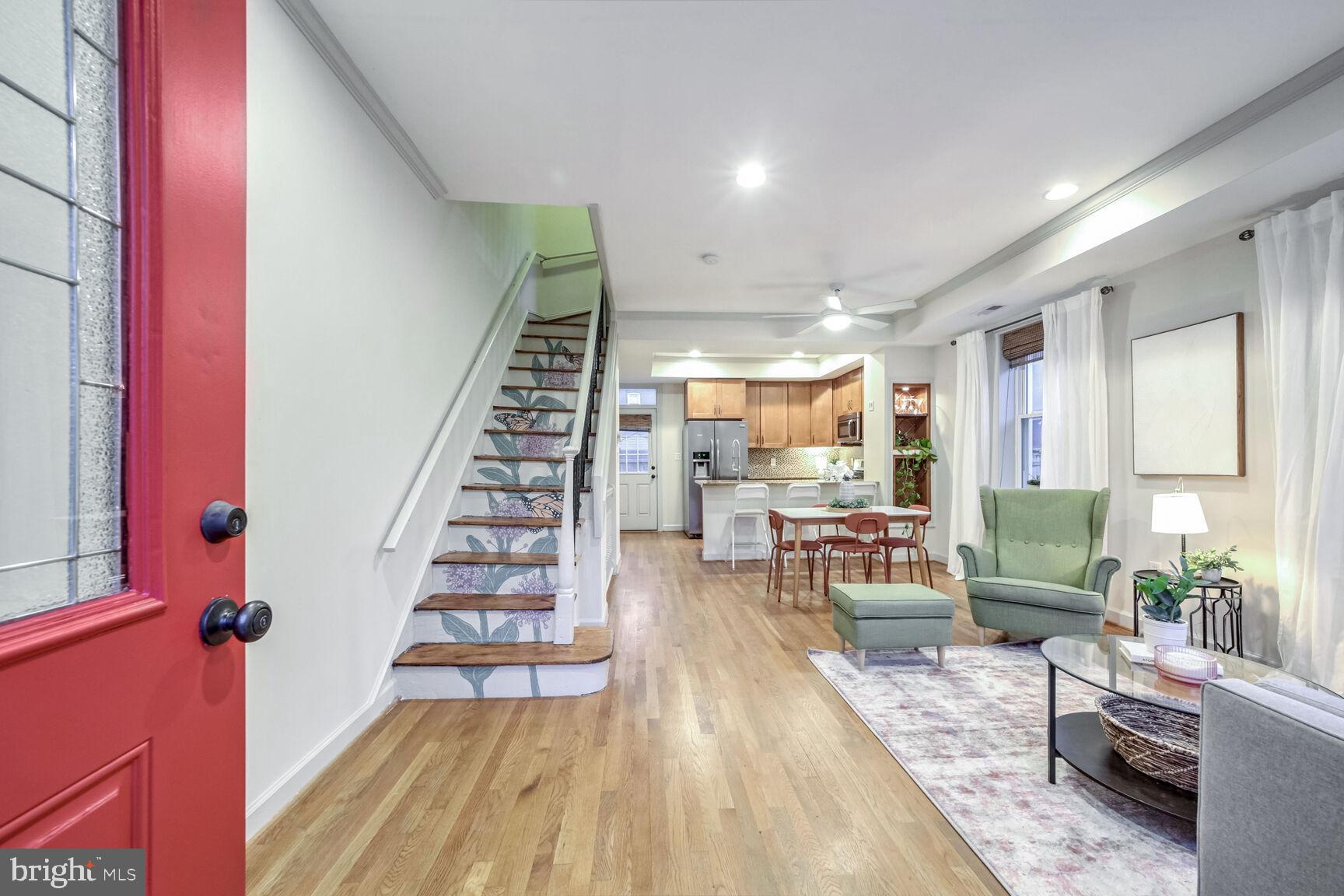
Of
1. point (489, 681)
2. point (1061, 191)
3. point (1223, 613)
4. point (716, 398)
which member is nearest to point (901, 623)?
point (1223, 613)

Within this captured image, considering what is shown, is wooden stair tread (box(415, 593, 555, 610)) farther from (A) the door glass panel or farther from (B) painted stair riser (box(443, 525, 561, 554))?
(A) the door glass panel

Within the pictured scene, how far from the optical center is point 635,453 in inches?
368

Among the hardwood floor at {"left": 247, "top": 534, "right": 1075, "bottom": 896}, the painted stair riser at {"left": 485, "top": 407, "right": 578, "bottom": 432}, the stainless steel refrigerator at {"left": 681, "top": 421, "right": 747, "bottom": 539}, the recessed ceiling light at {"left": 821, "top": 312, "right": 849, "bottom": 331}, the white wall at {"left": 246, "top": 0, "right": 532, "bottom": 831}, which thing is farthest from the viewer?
the stainless steel refrigerator at {"left": 681, "top": 421, "right": 747, "bottom": 539}

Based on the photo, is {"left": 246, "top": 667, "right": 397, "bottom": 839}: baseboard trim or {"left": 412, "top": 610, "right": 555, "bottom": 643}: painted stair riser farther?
{"left": 412, "top": 610, "right": 555, "bottom": 643}: painted stair riser

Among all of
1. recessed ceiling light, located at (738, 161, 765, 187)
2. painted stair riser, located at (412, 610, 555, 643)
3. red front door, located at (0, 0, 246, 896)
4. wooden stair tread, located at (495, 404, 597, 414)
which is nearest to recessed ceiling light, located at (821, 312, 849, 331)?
recessed ceiling light, located at (738, 161, 765, 187)

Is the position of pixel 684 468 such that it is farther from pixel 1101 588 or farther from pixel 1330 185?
pixel 1330 185

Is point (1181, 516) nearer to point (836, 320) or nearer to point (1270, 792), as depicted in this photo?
point (1270, 792)

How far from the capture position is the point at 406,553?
2867 millimetres

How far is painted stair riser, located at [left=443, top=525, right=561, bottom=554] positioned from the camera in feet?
11.3

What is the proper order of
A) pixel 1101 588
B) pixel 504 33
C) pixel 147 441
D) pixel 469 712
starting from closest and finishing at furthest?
pixel 147 441
pixel 504 33
pixel 469 712
pixel 1101 588

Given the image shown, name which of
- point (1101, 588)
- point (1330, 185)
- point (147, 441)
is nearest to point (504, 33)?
point (147, 441)

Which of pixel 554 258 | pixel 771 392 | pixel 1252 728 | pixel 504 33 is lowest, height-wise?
pixel 1252 728

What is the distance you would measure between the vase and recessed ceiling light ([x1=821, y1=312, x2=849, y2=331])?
347 cm

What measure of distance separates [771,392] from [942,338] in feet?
9.58
